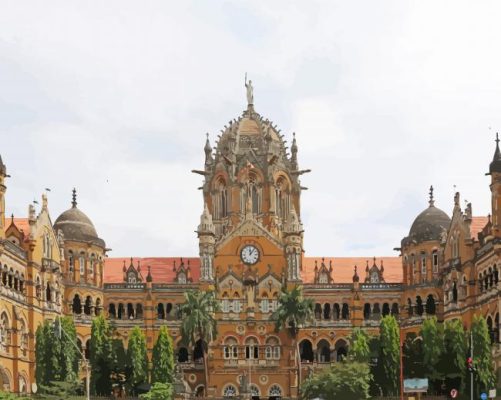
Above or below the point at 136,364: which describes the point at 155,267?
above

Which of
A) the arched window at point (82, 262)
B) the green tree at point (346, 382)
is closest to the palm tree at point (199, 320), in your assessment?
the arched window at point (82, 262)

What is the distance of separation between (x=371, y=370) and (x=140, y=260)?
41666 mm

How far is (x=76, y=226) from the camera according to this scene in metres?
121

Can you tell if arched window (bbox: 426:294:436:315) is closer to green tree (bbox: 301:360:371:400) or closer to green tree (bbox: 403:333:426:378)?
green tree (bbox: 403:333:426:378)

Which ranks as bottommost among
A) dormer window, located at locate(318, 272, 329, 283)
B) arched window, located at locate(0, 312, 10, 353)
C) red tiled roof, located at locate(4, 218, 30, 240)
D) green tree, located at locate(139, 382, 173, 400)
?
green tree, located at locate(139, 382, 173, 400)

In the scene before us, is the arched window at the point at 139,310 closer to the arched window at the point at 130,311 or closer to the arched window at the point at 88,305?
the arched window at the point at 130,311

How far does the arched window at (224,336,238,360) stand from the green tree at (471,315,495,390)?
35569mm

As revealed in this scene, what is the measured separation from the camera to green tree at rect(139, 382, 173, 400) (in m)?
97.9

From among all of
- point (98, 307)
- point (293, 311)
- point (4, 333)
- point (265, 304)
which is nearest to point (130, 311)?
point (98, 307)

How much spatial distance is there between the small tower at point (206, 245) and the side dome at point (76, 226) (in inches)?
449

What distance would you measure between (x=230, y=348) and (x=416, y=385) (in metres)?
32.6

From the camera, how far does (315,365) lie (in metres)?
119

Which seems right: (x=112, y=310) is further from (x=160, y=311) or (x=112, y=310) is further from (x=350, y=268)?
(x=350, y=268)

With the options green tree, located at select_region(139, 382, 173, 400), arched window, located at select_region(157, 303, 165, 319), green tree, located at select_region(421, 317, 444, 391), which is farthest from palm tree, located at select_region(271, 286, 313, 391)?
green tree, located at select_region(421, 317, 444, 391)
